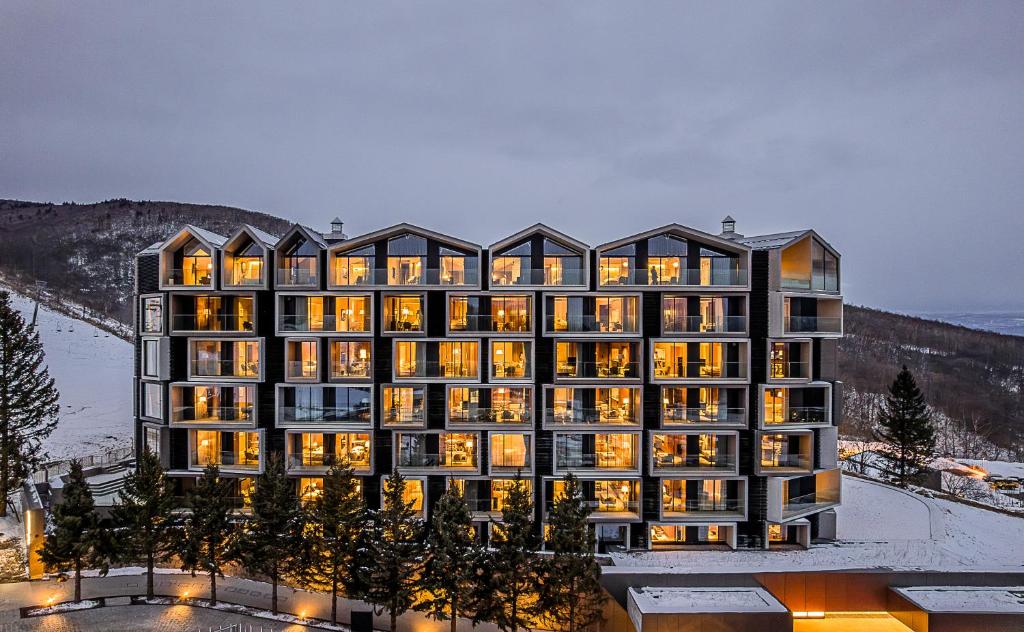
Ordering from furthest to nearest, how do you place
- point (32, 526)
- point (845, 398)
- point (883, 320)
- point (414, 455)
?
point (883, 320)
point (845, 398)
point (414, 455)
point (32, 526)

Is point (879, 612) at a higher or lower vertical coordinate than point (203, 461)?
lower

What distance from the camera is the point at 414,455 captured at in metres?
23.7

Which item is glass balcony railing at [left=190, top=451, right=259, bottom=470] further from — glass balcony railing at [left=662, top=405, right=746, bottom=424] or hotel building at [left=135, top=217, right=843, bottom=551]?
glass balcony railing at [left=662, top=405, right=746, bottom=424]

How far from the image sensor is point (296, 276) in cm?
2400

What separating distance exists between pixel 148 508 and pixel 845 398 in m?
82.8

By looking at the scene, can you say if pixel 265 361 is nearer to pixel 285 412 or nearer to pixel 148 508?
pixel 285 412

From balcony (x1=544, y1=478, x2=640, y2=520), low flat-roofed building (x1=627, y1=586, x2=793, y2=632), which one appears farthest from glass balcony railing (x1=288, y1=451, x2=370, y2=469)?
low flat-roofed building (x1=627, y1=586, x2=793, y2=632)

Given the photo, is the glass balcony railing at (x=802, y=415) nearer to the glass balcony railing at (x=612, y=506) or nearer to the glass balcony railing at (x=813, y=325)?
the glass balcony railing at (x=813, y=325)

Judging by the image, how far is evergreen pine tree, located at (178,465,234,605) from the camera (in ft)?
59.3

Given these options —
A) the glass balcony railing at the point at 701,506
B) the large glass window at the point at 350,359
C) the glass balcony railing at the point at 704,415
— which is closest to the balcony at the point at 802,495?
the glass balcony railing at the point at 701,506

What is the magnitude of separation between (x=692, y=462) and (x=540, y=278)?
1115cm

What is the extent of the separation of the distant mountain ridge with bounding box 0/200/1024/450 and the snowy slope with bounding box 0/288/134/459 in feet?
26.5

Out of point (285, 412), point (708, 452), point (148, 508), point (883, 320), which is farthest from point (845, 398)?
point (148, 508)

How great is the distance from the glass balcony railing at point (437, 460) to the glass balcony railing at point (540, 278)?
8182 mm
